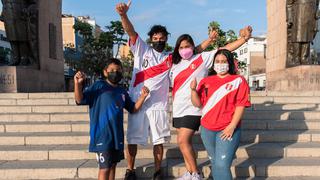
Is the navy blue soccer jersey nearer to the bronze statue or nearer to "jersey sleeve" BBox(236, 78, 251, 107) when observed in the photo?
"jersey sleeve" BBox(236, 78, 251, 107)

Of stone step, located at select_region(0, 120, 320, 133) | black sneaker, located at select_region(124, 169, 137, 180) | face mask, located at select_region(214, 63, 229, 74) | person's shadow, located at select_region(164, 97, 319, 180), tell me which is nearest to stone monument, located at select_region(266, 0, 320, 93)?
person's shadow, located at select_region(164, 97, 319, 180)

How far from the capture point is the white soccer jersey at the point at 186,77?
13.3 ft

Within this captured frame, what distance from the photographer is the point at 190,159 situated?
4.07 m

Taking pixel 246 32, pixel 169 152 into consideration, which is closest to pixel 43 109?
pixel 169 152

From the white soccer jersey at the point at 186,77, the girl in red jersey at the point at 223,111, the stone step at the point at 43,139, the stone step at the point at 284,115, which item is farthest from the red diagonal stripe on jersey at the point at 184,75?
the stone step at the point at 284,115

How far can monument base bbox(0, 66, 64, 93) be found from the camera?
10.3 metres

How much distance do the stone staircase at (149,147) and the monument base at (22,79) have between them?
2.27 m

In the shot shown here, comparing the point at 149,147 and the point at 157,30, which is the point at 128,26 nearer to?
the point at 157,30

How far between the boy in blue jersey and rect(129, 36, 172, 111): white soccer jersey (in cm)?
48

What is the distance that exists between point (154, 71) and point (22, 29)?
8066 mm

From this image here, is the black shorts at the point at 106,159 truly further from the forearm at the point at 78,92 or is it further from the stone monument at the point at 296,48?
the stone monument at the point at 296,48

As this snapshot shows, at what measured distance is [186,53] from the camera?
13.4 ft

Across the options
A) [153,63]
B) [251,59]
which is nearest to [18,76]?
[153,63]

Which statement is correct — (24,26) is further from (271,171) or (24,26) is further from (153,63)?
(271,171)
